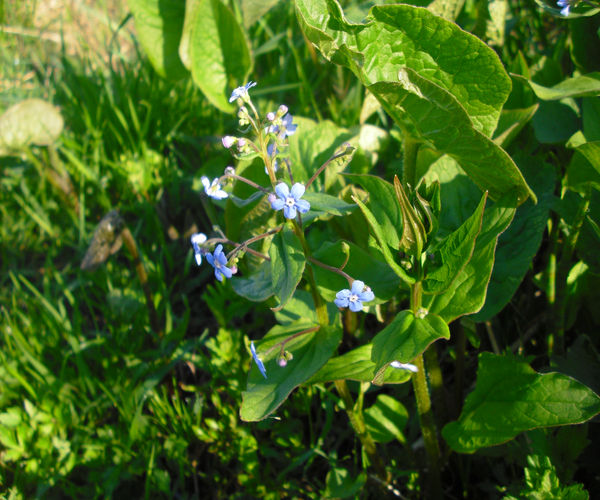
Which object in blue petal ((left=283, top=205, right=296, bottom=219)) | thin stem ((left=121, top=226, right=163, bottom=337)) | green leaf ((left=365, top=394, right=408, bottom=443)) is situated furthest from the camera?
thin stem ((left=121, top=226, right=163, bottom=337))

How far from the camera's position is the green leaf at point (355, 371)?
1509mm

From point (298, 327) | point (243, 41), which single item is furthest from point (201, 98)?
point (298, 327)

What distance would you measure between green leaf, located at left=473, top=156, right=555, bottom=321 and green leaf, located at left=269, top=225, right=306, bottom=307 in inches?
26.9

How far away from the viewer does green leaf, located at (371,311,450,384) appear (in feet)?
4.31

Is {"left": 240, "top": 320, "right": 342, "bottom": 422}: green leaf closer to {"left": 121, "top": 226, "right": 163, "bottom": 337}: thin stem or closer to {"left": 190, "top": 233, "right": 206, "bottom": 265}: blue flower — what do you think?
{"left": 190, "top": 233, "right": 206, "bottom": 265}: blue flower

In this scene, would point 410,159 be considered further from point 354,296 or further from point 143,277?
point 143,277

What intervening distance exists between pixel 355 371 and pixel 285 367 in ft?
0.67

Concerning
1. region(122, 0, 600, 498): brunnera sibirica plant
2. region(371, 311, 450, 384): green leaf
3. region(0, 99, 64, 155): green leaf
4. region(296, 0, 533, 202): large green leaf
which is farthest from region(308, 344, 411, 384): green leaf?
region(0, 99, 64, 155): green leaf

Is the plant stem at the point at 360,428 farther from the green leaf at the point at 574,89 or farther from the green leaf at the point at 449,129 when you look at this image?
the green leaf at the point at 574,89

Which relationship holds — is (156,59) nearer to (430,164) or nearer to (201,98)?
(201,98)

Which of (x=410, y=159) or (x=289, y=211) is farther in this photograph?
(x=410, y=159)

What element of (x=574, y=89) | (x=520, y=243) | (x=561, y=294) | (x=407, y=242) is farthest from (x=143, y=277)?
(x=574, y=89)

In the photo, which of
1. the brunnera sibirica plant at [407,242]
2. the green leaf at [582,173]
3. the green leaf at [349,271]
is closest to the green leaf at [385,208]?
the brunnera sibirica plant at [407,242]

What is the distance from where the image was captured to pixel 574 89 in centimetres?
171
